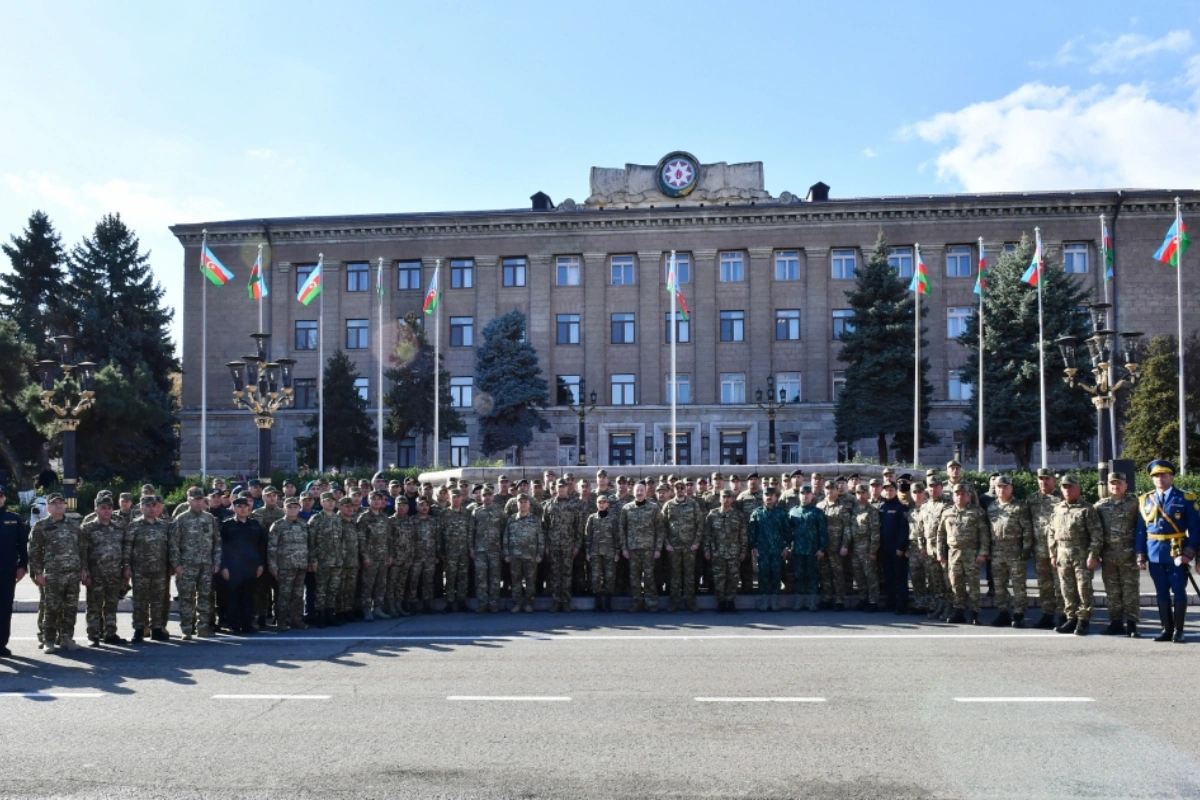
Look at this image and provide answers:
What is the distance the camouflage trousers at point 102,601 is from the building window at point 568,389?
129ft

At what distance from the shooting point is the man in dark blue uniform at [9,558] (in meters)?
11.5

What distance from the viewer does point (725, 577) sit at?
567 inches

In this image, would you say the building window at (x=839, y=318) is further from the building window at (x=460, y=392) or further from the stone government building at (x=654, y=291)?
the building window at (x=460, y=392)

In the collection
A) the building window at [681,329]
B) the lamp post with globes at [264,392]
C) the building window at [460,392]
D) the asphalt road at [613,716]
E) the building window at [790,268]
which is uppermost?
the building window at [790,268]

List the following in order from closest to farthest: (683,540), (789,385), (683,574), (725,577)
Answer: (683,540) → (725,577) → (683,574) → (789,385)

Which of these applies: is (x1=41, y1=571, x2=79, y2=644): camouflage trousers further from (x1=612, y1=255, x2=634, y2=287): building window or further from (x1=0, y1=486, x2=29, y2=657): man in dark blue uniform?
(x1=612, y1=255, x2=634, y2=287): building window

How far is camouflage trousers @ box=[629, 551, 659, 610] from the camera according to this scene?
47.0 ft

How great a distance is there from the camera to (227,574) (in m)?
12.7

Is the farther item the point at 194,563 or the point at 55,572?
the point at 194,563

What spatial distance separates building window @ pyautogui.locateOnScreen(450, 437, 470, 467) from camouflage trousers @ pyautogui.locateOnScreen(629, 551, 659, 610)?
37463mm

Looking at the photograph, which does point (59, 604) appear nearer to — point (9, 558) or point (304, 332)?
point (9, 558)

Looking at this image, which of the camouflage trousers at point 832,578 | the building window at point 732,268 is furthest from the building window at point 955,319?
the camouflage trousers at point 832,578

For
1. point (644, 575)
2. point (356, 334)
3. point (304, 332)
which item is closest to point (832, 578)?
point (644, 575)

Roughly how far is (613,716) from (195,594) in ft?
23.0
